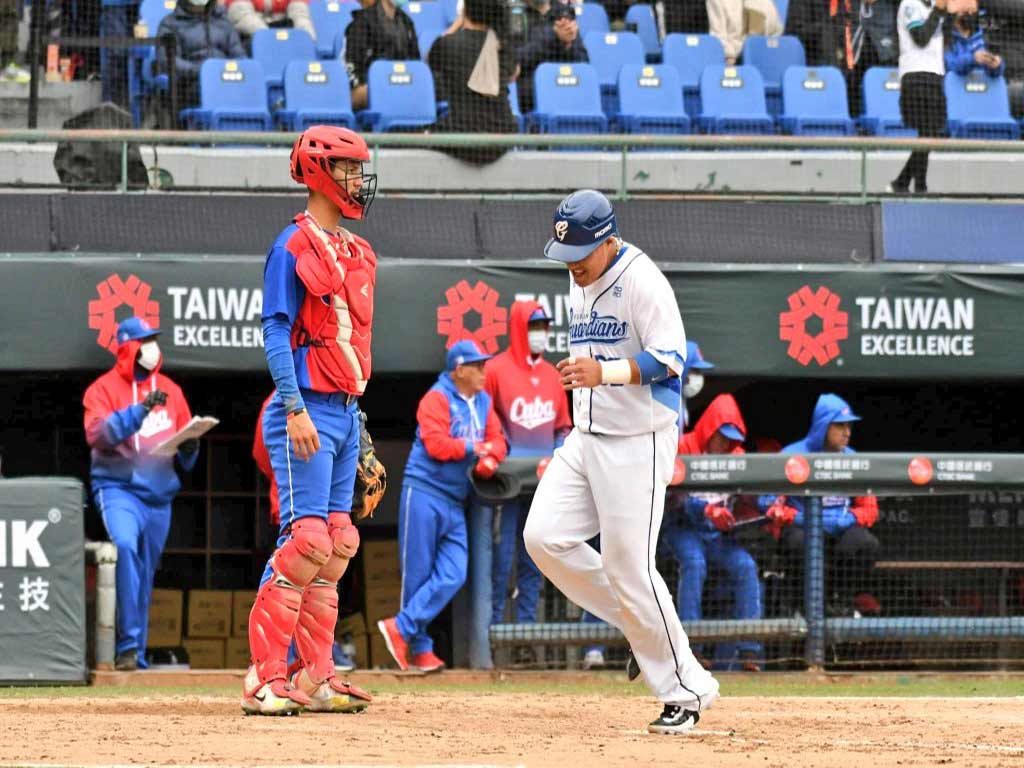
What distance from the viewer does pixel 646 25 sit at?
1595 centimetres

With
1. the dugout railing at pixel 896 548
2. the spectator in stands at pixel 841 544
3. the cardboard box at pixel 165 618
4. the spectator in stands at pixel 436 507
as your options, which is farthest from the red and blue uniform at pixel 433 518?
the cardboard box at pixel 165 618

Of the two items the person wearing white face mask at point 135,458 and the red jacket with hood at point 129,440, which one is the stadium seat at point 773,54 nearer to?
the person wearing white face mask at point 135,458

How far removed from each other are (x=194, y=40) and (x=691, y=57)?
4160 mm

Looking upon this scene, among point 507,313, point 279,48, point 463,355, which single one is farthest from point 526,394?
point 279,48

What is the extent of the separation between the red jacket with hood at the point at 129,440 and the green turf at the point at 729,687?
1.39m

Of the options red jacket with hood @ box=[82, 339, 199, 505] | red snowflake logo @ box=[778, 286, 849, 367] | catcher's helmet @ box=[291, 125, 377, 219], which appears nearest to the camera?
catcher's helmet @ box=[291, 125, 377, 219]

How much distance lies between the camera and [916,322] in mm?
12109

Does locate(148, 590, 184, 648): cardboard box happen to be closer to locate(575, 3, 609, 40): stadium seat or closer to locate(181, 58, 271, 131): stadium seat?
locate(181, 58, 271, 131): stadium seat

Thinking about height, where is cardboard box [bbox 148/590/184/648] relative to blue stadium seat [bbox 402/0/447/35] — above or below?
below

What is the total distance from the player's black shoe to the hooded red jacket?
4519 millimetres

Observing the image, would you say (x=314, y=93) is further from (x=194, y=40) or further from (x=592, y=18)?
(x=592, y=18)

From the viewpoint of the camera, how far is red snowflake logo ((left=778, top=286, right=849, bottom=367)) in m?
12.0

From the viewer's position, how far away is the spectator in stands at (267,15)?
49.3 feet

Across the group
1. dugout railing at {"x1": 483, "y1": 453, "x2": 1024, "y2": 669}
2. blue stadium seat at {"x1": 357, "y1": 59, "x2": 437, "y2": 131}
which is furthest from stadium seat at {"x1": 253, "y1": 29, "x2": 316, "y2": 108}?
dugout railing at {"x1": 483, "y1": 453, "x2": 1024, "y2": 669}
